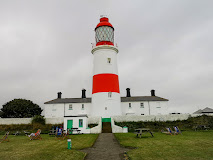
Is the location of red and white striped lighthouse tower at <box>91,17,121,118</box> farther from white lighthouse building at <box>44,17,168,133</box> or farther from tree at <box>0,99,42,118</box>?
tree at <box>0,99,42,118</box>

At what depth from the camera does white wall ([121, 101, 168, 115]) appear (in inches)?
1174

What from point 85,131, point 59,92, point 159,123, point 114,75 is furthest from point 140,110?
point 59,92

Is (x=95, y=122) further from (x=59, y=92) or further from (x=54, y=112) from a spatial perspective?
(x=59, y=92)

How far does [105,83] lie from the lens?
23.4m

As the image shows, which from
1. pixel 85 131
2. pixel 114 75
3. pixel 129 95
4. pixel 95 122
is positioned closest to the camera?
pixel 85 131

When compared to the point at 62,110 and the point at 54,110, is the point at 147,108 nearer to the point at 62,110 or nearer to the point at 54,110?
the point at 62,110

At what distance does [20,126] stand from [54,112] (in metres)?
7.26

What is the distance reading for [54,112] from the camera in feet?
99.2

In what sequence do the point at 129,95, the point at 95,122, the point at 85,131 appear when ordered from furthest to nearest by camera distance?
the point at 129,95
the point at 95,122
the point at 85,131

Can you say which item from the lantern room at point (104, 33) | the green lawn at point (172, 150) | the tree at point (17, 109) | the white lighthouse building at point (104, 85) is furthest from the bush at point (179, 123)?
the tree at point (17, 109)

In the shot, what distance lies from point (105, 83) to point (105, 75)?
42.9 inches

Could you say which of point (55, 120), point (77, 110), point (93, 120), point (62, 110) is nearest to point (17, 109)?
point (62, 110)

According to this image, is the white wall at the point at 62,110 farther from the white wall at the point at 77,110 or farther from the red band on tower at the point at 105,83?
the red band on tower at the point at 105,83

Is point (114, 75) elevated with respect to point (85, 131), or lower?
elevated
